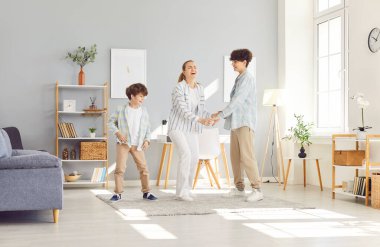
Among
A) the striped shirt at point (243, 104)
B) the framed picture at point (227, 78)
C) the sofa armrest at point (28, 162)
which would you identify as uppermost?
the framed picture at point (227, 78)

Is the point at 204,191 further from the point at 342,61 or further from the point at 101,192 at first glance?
the point at 342,61

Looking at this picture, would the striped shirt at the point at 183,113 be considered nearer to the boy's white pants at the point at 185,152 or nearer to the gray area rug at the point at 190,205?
the boy's white pants at the point at 185,152

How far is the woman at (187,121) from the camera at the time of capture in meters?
5.56

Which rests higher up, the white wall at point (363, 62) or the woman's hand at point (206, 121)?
the white wall at point (363, 62)

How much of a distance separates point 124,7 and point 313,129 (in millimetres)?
3101

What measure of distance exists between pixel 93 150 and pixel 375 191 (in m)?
3.58

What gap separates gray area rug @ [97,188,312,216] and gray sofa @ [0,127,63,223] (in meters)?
0.81

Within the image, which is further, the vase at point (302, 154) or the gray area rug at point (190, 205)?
the vase at point (302, 154)

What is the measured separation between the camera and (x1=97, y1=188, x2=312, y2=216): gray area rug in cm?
506

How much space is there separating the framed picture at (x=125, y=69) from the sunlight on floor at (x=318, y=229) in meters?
3.90

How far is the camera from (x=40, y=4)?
25.1ft

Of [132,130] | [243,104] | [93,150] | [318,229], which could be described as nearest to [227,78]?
[93,150]

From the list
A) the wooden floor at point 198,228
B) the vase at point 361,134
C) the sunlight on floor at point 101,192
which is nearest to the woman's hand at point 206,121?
the wooden floor at point 198,228

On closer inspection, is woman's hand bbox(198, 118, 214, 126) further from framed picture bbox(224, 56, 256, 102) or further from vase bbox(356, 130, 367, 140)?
framed picture bbox(224, 56, 256, 102)
